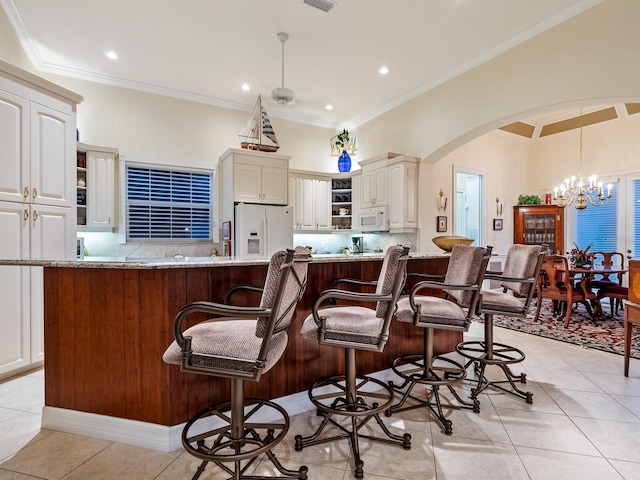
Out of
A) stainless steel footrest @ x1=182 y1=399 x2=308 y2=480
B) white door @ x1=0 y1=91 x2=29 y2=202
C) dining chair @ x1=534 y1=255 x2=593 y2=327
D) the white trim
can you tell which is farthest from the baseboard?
dining chair @ x1=534 y1=255 x2=593 y2=327

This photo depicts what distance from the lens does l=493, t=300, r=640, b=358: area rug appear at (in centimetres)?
373

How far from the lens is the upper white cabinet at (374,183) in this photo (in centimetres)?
545

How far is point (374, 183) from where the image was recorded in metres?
5.68

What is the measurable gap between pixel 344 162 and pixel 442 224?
2167 mm

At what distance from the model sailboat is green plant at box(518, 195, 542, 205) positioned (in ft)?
17.8

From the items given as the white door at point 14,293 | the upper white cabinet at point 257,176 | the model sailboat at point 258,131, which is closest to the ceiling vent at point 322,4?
the model sailboat at point 258,131

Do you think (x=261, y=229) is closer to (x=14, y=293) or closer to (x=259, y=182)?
(x=259, y=182)

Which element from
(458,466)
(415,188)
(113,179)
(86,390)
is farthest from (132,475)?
(415,188)

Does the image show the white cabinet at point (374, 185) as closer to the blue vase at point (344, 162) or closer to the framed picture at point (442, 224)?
the blue vase at point (344, 162)

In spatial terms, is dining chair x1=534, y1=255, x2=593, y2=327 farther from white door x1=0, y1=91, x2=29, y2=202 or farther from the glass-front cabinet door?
white door x1=0, y1=91, x2=29, y2=202

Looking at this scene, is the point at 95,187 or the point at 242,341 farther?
the point at 95,187

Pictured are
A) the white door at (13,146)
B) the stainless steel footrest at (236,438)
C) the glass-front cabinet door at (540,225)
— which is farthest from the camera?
the glass-front cabinet door at (540,225)

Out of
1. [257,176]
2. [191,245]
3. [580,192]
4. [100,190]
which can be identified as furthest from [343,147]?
[580,192]

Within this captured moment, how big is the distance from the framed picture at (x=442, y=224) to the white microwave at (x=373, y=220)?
2.97 feet
